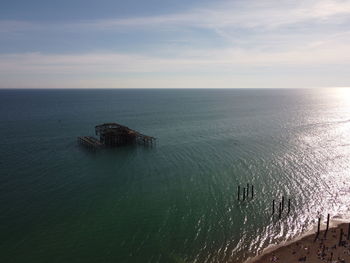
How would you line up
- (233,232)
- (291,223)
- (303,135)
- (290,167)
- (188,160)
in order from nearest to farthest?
(233,232) < (291,223) < (290,167) < (188,160) < (303,135)

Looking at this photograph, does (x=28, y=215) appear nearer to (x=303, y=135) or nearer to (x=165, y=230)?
(x=165, y=230)

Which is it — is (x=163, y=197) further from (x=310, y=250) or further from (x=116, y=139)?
(x=116, y=139)

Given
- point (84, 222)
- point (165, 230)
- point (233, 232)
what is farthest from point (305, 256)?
point (84, 222)

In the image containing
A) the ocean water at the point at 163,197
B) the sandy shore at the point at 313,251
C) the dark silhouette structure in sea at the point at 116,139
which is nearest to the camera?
the sandy shore at the point at 313,251

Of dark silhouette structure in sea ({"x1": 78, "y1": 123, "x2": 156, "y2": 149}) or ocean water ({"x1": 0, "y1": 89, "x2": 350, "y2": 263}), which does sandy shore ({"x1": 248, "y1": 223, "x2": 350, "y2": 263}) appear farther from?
dark silhouette structure in sea ({"x1": 78, "y1": 123, "x2": 156, "y2": 149})

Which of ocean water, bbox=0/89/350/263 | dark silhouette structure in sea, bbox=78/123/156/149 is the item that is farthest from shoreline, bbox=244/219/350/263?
dark silhouette structure in sea, bbox=78/123/156/149

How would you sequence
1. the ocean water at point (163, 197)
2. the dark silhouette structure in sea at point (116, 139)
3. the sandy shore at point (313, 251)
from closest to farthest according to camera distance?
the sandy shore at point (313, 251)
the ocean water at point (163, 197)
the dark silhouette structure in sea at point (116, 139)

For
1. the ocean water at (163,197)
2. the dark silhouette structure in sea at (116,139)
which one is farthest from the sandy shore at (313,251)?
the dark silhouette structure in sea at (116,139)

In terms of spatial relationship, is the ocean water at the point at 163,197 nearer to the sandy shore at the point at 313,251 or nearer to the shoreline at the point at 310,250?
the shoreline at the point at 310,250
